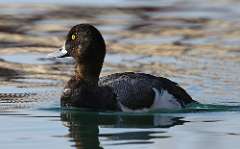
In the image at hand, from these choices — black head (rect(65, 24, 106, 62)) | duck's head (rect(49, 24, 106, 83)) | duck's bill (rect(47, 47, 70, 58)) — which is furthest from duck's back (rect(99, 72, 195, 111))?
duck's bill (rect(47, 47, 70, 58))

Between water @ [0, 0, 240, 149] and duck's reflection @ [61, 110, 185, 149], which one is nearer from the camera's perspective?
duck's reflection @ [61, 110, 185, 149]

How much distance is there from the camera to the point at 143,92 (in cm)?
1249

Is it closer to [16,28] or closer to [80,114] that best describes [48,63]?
[16,28]

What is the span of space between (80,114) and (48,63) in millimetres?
4150

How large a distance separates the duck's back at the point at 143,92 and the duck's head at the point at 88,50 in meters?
0.23

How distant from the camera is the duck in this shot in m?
12.4

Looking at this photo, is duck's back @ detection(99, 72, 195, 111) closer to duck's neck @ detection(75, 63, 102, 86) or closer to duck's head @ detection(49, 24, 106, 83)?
duck's neck @ detection(75, 63, 102, 86)

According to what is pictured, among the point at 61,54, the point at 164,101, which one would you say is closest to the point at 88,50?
the point at 61,54

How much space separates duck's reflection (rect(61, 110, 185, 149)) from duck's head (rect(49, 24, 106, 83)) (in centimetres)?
79

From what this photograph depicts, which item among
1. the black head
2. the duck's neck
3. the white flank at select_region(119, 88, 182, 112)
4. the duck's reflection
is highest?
the black head

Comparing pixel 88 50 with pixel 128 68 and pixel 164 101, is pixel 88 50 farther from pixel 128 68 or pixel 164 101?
pixel 128 68

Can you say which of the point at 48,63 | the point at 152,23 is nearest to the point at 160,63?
the point at 48,63

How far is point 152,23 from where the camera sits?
19641 mm

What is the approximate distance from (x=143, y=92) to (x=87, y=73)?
0.86m
